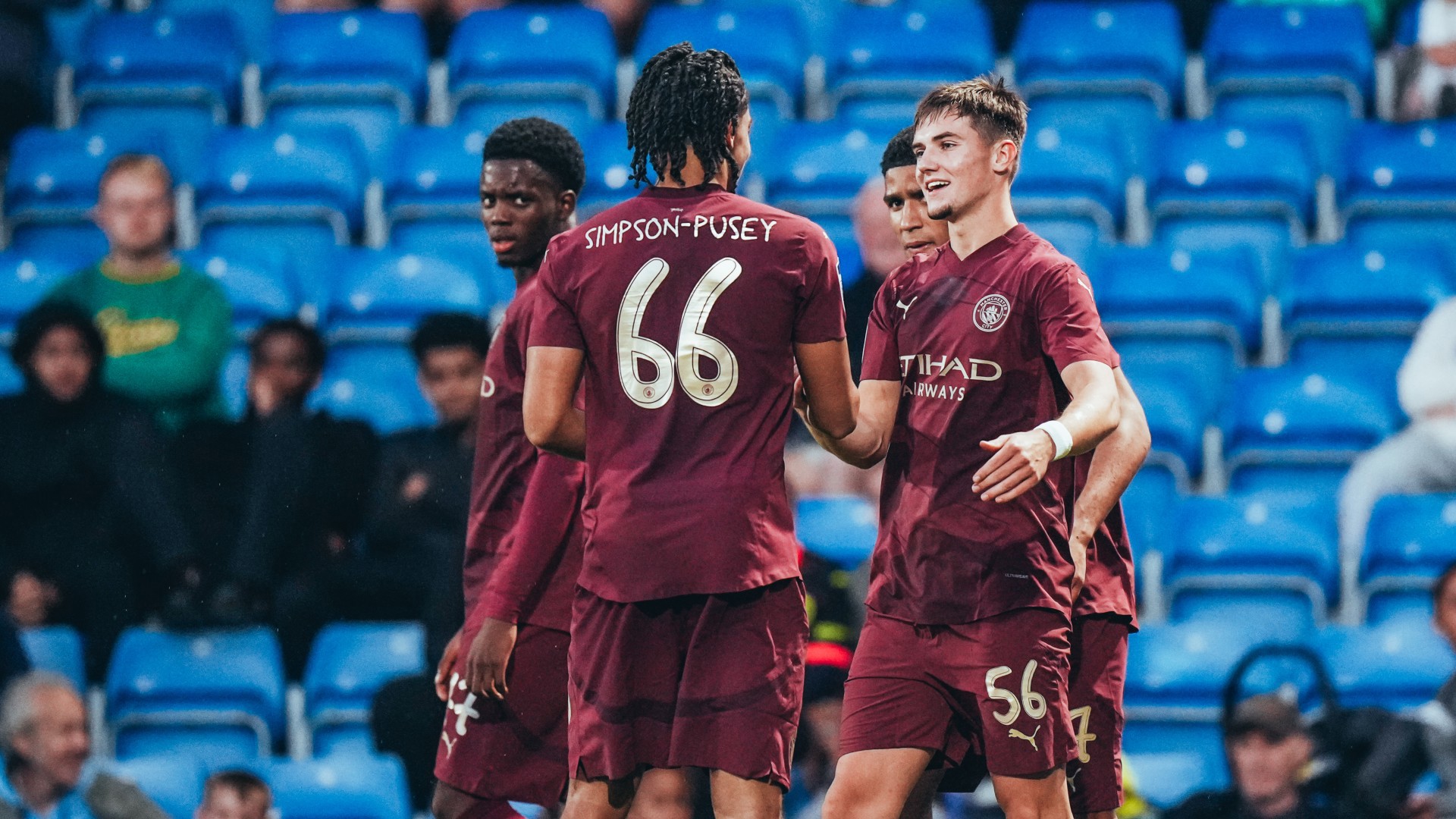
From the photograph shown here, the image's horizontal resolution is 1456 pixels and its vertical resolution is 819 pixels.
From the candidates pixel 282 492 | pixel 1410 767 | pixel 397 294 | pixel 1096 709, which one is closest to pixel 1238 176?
pixel 1410 767

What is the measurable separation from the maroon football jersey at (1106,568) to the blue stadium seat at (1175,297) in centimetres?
364

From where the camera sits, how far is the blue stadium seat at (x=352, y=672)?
712cm

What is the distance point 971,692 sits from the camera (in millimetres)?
4238

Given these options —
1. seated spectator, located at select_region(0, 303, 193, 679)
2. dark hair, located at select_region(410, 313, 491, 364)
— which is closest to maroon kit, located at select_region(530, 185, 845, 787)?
dark hair, located at select_region(410, 313, 491, 364)

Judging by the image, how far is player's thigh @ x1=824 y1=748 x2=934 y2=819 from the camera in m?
4.25

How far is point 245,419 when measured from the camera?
7527 millimetres

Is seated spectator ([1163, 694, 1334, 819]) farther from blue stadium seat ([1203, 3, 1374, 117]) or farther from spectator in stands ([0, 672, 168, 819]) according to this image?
blue stadium seat ([1203, 3, 1374, 117])

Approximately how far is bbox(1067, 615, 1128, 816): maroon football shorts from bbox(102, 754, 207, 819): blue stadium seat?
3.45 meters

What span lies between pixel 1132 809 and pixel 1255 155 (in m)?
3.65

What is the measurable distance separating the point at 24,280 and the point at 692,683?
5781 mm

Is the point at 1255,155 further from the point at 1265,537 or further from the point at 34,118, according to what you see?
the point at 34,118

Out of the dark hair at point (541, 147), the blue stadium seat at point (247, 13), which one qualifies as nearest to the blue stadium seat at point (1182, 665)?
the dark hair at point (541, 147)

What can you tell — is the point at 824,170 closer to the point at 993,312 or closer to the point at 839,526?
the point at 839,526

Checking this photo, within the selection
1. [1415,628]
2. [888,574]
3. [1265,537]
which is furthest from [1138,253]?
[888,574]
